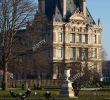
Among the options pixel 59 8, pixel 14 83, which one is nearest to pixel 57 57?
pixel 59 8

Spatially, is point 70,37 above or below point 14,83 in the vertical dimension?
above

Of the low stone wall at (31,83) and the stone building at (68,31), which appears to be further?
the stone building at (68,31)

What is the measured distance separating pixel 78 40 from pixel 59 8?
8.49 m

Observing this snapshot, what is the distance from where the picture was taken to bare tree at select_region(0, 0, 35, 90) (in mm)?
57388

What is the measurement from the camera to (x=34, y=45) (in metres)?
62.0

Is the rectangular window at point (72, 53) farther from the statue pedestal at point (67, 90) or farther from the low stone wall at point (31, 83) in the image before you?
the statue pedestal at point (67, 90)

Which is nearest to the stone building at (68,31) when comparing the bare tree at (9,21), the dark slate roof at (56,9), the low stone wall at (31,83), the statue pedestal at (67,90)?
the dark slate roof at (56,9)

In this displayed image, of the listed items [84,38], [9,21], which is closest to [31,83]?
[9,21]

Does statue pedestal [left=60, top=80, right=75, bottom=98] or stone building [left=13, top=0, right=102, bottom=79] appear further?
stone building [left=13, top=0, right=102, bottom=79]

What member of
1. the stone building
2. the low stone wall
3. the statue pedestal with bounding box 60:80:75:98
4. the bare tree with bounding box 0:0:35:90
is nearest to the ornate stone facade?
the stone building

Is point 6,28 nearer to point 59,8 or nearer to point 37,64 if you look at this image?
point 37,64

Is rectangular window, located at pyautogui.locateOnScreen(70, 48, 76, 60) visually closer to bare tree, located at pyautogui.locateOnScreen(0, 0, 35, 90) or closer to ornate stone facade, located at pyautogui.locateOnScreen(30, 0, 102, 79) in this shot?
ornate stone facade, located at pyautogui.locateOnScreen(30, 0, 102, 79)

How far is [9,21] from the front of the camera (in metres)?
58.2

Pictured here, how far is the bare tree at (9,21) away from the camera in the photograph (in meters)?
57.4
